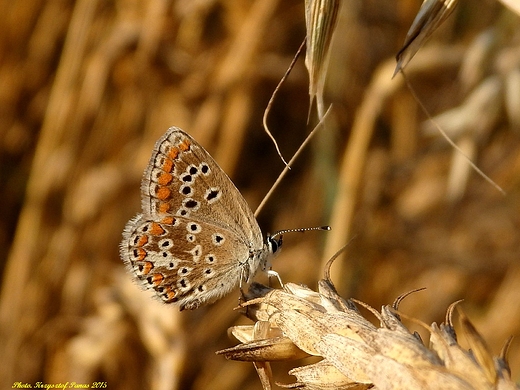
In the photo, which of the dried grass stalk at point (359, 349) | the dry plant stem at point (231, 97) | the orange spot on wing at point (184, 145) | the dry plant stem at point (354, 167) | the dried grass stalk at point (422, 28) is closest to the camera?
the dried grass stalk at point (359, 349)

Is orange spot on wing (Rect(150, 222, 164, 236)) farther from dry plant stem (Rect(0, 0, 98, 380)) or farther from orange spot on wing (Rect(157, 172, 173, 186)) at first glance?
dry plant stem (Rect(0, 0, 98, 380))

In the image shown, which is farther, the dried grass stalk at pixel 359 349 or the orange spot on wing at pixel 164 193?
the orange spot on wing at pixel 164 193

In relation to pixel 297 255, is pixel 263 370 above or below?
above

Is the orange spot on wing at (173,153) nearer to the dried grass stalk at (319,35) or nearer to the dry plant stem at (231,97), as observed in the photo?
the dried grass stalk at (319,35)

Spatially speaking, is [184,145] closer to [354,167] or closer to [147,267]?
[147,267]

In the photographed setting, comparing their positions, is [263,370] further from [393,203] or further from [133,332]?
[393,203]

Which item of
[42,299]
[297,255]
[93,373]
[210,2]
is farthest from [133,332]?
[210,2]

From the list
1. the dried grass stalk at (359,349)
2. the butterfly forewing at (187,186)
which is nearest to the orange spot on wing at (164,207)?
the butterfly forewing at (187,186)

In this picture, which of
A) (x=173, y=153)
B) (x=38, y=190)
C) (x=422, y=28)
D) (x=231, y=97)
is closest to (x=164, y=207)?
(x=173, y=153)
